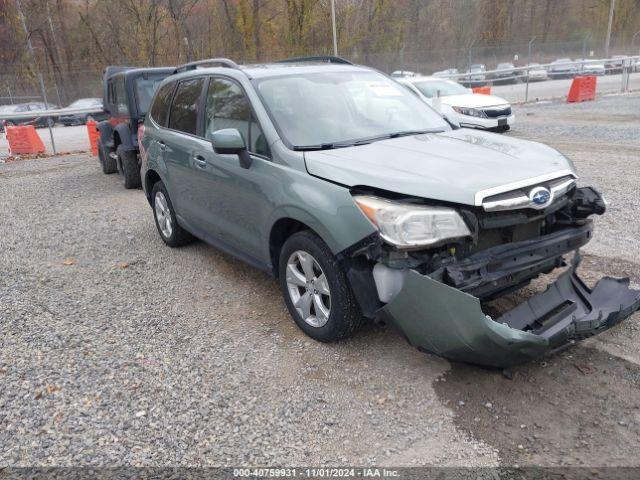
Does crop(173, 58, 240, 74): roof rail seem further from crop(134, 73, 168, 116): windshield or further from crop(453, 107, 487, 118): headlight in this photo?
crop(453, 107, 487, 118): headlight

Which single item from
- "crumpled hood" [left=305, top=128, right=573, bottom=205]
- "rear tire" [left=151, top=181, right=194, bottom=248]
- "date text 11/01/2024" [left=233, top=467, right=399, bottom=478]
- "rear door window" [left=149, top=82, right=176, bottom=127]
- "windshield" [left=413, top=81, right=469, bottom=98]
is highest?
"rear door window" [left=149, top=82, right=176, bottom=127]

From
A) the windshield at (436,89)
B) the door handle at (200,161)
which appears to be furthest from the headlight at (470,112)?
the door handle at (200,161)

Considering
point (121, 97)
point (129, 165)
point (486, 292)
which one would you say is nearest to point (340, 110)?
point (486, 292)

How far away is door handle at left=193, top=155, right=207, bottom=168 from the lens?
14.7ft

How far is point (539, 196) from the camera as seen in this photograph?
3.05 metres

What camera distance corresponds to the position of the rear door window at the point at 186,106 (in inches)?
188

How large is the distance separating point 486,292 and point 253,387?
4.90 feet

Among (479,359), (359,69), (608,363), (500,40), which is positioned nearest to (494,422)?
(479,359)

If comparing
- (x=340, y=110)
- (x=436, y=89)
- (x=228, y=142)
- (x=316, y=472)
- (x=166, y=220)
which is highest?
(x=340, y=110)

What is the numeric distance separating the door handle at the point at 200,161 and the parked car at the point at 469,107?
865cm

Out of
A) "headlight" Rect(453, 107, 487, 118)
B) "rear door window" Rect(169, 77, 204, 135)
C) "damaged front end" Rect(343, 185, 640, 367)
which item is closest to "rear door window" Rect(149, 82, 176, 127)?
"rear door window" Rect(169, 77, 204, 135)

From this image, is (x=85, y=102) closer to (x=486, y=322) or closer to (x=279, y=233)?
(x=279, y=233)

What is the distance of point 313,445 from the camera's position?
2.73 metres

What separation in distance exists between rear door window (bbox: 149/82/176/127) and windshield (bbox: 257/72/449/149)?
167 cm
